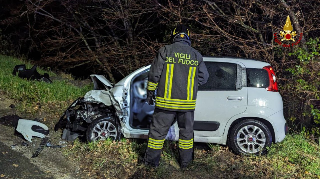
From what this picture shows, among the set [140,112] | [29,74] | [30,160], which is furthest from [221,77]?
[29,74]

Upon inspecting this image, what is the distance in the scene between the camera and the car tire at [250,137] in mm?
5902

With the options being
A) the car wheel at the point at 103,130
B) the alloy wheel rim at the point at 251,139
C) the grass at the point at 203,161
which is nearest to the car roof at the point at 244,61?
the alloy wheel rim at the point at 251,139

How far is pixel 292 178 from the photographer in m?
5.26

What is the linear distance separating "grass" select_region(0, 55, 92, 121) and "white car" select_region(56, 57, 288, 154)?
2107mm

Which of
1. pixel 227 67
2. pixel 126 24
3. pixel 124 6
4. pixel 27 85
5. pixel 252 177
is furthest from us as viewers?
pixel 126 24

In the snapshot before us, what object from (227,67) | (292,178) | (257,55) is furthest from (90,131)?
(257,55)

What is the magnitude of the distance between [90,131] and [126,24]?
16.5 feet

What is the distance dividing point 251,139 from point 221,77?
1.03m

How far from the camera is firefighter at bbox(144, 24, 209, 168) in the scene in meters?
5.00

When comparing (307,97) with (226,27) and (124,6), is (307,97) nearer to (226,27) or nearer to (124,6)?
(226,27)

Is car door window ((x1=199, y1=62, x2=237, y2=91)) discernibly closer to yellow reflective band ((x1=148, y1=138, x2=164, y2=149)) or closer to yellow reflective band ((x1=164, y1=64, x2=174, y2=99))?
yellow reflective band ((x1=164, y1=64, x2=174, y2=99))

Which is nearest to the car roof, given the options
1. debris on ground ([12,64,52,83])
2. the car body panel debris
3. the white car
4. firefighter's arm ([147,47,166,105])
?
the white car

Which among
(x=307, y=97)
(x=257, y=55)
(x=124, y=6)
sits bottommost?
(x=307, y=97)

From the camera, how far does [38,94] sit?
847cm
